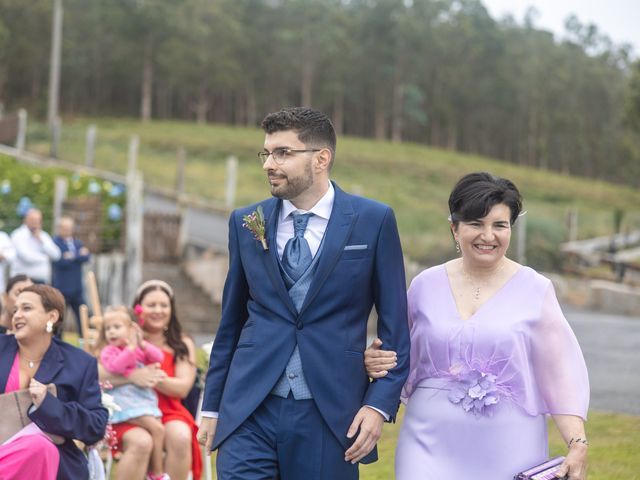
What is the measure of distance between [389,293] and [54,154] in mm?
31120

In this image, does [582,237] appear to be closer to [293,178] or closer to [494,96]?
[293,178]

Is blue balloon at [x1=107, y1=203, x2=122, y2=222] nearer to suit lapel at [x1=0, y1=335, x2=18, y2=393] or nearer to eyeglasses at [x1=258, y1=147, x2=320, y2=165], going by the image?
suit lapel at [x1=0, y1=335, x2=18, y2=393]

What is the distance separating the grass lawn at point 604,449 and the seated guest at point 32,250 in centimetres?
590

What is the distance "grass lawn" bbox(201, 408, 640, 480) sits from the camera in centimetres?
732

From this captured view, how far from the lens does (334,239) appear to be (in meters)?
3.97

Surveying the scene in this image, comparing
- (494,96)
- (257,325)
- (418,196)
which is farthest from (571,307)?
(494,96)

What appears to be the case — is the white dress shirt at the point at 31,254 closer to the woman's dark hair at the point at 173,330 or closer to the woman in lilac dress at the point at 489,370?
the woman's dark hair at the point at 173,330

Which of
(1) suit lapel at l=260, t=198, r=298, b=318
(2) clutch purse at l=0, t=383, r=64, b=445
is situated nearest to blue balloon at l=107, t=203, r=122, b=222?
(2) clutch purse at l=0, t=383, r=64, b=445

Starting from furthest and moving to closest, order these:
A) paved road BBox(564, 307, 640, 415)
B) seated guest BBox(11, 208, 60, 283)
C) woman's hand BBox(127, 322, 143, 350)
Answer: seated guest BBox(11, 208, 60, 283), paved road BBox(564, 307, 640, 415), woman's hand BBox(127, 322, 143, 350)

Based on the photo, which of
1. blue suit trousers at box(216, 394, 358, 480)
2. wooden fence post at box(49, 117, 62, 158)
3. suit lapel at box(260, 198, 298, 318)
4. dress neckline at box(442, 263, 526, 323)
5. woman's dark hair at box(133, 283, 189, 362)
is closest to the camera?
blue suit trousers at box(216, 394, 358, 480)

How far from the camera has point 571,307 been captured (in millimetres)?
23234

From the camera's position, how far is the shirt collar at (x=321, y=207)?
408 cm

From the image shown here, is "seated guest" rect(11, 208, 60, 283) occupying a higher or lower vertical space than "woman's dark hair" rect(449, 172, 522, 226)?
lower

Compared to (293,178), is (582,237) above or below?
below
